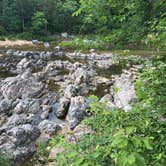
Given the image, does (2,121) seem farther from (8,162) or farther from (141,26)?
(141,26)

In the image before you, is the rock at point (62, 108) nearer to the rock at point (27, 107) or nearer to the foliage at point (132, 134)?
the rock at point (27, 107)

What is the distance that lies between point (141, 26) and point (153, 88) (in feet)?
4.16

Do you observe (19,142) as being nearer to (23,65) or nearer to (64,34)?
(23,65)

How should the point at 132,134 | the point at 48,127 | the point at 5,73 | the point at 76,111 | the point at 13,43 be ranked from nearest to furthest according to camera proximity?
the point at 132,134, the point at 48,127, the point at 76,111, the point at 5,73, the point at 13,43

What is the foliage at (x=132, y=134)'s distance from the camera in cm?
314

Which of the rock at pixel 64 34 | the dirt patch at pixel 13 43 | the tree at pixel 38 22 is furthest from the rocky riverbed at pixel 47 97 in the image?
the tree at pixel 38 22

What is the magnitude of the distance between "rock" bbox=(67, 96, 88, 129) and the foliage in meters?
9.57

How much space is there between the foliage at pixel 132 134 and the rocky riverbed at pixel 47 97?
3.34m

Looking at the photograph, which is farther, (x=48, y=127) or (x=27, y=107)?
(x=27, y=107)

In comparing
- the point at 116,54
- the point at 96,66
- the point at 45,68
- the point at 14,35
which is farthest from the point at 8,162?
the point at 14,35

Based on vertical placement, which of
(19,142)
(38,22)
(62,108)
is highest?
(19,142)

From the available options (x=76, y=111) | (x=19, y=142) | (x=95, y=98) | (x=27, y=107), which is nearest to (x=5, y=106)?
(x=27, y=107)

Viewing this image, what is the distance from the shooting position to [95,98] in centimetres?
479

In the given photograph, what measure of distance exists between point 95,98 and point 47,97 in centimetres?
1291
